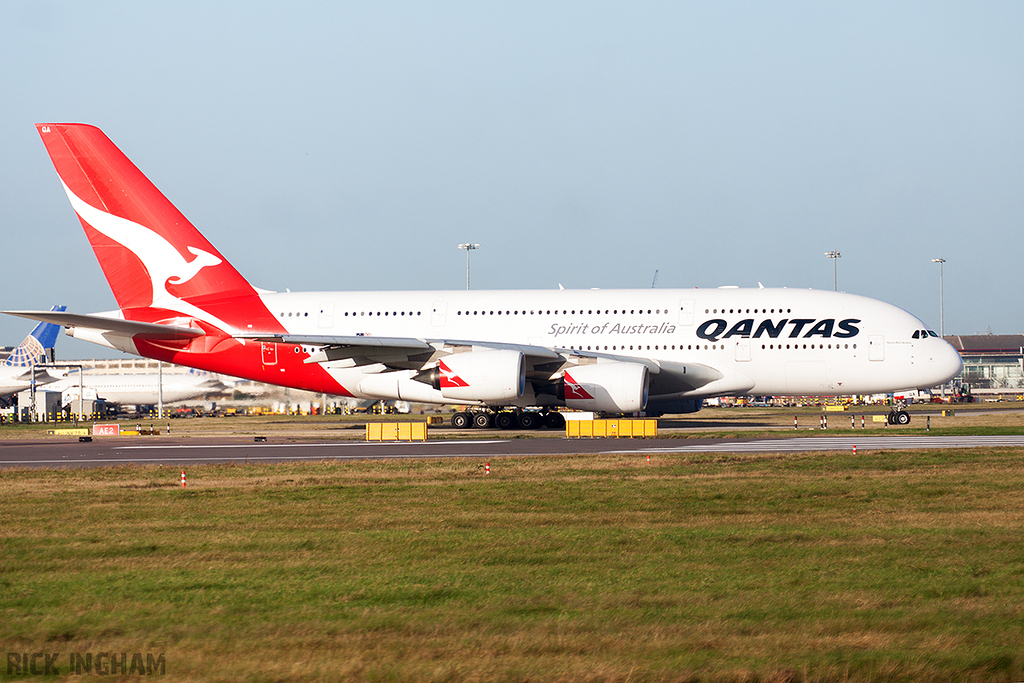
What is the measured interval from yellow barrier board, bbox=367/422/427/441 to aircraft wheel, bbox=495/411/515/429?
5.04 metres

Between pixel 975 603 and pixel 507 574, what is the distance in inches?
162

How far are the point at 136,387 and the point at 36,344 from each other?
332 inches

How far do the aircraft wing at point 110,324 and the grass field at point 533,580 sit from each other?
15.9 metres

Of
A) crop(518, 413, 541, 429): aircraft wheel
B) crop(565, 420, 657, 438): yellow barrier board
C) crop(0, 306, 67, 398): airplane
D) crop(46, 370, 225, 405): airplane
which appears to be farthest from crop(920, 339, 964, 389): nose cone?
crop(0, 306, 67, 398): airplane

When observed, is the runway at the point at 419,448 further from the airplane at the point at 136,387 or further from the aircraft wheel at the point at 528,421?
the airplane at the point at 136,387

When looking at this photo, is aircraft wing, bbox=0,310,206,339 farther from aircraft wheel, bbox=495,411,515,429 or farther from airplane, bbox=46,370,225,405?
airplane, bbox=46,370,225,405

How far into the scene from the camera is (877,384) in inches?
1369

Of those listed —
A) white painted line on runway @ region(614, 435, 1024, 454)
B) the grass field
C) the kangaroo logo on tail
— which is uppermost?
the kangaroo logo on tail

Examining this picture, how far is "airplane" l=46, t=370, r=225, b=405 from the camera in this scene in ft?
253

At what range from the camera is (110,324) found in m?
34.4

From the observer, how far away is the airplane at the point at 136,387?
253 ft

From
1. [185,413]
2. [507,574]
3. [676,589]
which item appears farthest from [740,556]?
[185,413]

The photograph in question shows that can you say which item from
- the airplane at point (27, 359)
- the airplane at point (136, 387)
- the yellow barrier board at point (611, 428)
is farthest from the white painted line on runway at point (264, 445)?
the airplane at point (27, 359)

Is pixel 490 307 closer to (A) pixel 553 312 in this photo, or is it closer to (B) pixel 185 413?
(A) pixel 553 312
